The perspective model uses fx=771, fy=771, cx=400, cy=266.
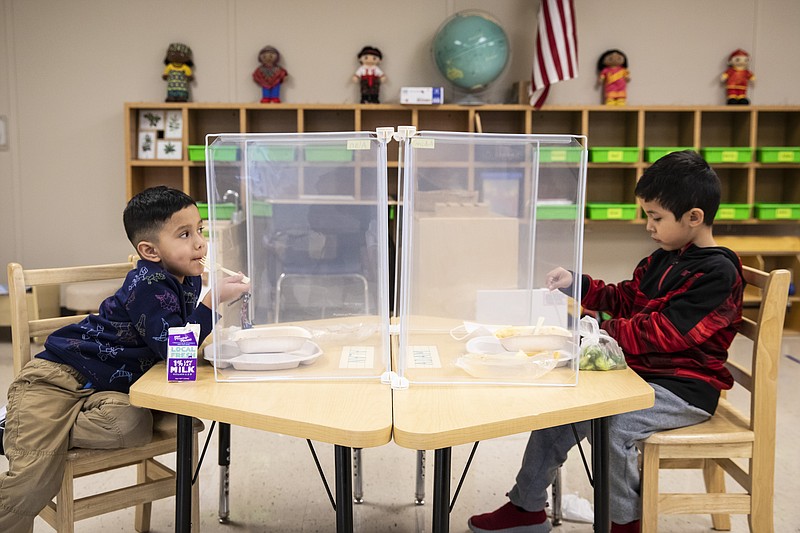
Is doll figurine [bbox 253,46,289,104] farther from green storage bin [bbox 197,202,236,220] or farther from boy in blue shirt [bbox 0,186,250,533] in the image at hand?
green storage bin [bbox 197,202,236,220]

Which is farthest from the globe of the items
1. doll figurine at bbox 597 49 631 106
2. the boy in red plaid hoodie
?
the boy in red plaid hoodie

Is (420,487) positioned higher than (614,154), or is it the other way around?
(614,154)

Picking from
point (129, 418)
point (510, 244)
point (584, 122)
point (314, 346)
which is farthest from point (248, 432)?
point (584, 122)

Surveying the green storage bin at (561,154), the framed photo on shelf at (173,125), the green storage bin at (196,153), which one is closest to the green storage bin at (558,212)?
the green storage bin at (561,154)

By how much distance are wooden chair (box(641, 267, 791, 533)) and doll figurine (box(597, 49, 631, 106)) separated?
313cm

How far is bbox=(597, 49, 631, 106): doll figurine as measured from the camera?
4.68 metres

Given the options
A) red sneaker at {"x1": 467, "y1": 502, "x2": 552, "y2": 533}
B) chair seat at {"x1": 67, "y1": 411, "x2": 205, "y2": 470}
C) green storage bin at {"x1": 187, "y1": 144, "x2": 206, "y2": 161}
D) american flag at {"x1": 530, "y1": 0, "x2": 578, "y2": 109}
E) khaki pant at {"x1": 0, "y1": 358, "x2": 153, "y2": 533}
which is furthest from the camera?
green storage bin at {"x1": 187, "y1": 144, "x2": 206, "y2": 161}

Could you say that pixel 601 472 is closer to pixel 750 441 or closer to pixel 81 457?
pixel 750 441

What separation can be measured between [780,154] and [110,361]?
4.21m

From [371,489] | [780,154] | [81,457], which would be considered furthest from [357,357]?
[780,154]

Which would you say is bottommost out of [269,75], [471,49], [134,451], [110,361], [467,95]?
[134,451]

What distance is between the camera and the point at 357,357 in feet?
4.97

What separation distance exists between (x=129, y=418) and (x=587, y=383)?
0.95 metres

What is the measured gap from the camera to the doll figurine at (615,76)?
15.4 feet
